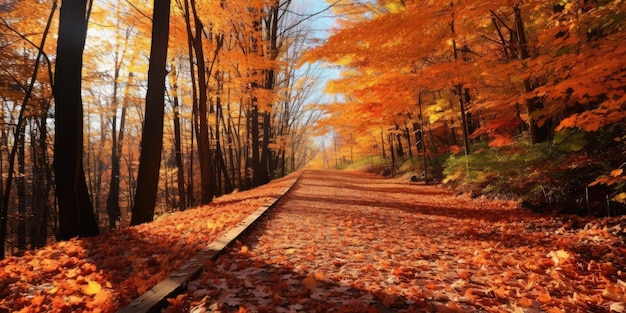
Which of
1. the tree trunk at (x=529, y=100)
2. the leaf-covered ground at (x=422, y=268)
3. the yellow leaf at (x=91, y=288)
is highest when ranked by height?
the tree trunk at (x=529, y=100)

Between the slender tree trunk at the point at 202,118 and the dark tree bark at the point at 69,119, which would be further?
the slender tree trunk at the point at 202,118

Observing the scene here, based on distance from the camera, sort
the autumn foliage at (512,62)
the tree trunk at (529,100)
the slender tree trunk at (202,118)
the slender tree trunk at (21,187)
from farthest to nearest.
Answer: the slender tree trunk at (21,187) < the slender tree trunk at (202,118) < the tree trunk at (529,100) < the autumn foliage at (512,62)

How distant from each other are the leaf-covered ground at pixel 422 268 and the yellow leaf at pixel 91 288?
2.72 feet

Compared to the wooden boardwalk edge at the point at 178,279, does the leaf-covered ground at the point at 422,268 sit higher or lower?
lower

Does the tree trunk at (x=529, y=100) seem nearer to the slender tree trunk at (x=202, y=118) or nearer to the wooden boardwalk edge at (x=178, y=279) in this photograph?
the wooden boardwalk edge at (x=178, y=279)

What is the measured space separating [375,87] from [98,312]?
8.66 metres

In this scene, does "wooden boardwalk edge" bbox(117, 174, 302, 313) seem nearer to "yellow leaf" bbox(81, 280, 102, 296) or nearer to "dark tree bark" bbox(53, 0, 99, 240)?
"yellow leaf" bbox(81, 280, 102, 296)

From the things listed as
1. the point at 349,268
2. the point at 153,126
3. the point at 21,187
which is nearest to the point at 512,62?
the point at 349,268

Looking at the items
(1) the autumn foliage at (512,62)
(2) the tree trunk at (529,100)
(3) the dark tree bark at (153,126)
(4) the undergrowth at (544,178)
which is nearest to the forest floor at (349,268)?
(4) the undergrowth at (544,178)

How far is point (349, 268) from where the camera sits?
149 inches

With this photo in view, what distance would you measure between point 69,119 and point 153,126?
170cm

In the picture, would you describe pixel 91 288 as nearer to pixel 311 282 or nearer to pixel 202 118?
pixel 311 282

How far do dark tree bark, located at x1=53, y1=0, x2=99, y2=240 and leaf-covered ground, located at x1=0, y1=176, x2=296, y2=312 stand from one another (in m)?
0.62

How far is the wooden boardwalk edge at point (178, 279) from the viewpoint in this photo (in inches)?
100.0
